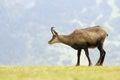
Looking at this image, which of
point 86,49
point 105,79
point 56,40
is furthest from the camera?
point 56,40

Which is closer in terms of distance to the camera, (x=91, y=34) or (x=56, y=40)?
(x=91, y=34)

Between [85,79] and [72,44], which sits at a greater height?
[72,44]

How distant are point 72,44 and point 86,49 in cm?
174

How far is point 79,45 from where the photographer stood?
42531 mm

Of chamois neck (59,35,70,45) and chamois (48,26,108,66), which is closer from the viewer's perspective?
chamois (48,26,108,66)

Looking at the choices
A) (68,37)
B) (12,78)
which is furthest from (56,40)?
(12,78)

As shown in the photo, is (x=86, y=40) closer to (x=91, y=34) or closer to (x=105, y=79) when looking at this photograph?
(x=91, y=34)

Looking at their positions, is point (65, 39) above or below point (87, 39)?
above

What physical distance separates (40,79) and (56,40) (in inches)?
Result: 796

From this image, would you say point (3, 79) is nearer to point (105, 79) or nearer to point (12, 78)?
point (12, 78)

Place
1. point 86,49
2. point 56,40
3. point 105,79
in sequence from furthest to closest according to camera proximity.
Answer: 1. point 56,40
2. point 86,49
3. point 105,79

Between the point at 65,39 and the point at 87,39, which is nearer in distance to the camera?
the point at 87,39

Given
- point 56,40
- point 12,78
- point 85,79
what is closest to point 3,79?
point 12,78

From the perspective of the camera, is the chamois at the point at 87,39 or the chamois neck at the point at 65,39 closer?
the chamois at the point at 87,39
